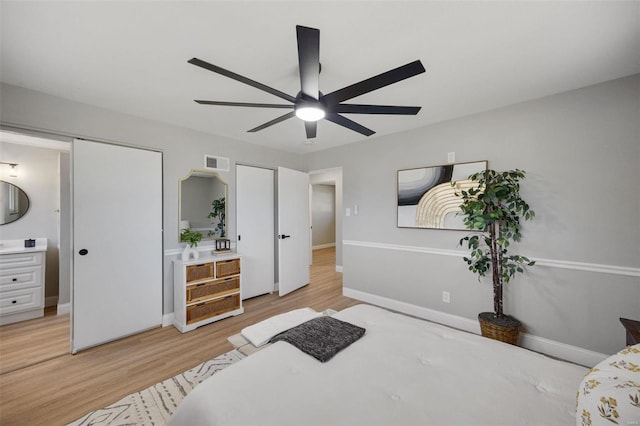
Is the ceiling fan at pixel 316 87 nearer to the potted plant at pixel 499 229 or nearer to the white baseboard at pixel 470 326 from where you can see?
the potted plant at pixel 499 229

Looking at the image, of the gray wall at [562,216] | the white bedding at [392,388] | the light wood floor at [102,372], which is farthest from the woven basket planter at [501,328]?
the light wood floor at [102,372]

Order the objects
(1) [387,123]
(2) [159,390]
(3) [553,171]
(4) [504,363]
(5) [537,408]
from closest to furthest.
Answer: (5) [537,408], (4) [504,363], (2) [159,390], (3) [553,171], (1) [387,123]

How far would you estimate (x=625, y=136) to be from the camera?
2031 mm

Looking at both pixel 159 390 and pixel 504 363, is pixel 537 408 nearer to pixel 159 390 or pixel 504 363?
pixel 504 363

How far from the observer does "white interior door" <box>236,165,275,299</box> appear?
381cm

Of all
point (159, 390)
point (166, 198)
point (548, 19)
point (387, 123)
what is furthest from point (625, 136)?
point (166, 198)

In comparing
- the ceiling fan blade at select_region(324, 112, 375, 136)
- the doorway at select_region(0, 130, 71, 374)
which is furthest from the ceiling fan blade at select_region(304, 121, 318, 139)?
the doorway at select_region(0, 130, 71, 374)

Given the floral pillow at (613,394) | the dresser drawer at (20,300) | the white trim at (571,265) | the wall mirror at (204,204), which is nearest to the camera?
the floral pillow at (613,394)

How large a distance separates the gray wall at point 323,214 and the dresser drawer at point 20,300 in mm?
5816

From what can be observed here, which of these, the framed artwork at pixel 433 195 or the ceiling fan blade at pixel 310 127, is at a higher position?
the ceiling fan blade at pixel 310 127

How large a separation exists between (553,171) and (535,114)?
0.59 metres

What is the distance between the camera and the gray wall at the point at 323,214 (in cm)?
803

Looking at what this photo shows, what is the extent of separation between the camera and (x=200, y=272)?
3.00 meters

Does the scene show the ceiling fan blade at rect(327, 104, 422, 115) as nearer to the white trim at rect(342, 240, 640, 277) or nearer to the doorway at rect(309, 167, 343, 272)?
the white trim at rect(342, 240, 640, 277)
